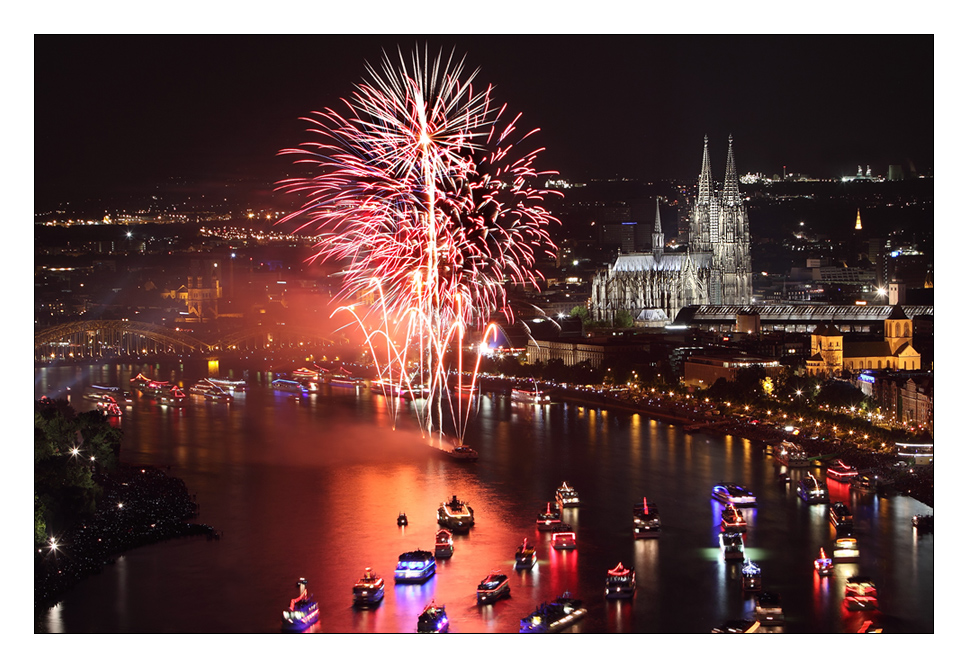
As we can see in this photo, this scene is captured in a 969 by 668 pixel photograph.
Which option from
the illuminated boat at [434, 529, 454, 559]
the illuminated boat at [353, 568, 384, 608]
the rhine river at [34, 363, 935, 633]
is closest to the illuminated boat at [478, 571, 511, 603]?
the rhine river at [34, 363, 935, 633]

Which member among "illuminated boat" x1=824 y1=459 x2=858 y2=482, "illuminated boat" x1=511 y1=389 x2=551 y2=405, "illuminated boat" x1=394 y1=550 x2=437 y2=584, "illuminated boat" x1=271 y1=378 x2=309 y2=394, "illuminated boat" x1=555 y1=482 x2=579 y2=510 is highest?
"illuminated boat" x1=271 y1=378 x2=309 y2=394

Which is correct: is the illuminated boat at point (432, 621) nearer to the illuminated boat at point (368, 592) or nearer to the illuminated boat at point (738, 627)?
Result: the illuminated boat at point (368, 592)

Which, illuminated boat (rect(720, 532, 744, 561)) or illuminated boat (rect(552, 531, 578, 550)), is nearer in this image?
illuminated boat (rect(720, 532, 744, 561))

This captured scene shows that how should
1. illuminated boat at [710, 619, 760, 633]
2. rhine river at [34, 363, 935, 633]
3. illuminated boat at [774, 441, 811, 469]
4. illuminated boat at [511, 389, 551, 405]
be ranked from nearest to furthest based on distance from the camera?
illuminated boat at [710, 619, 760, 633] < rhine river at [34, 363, 935, 633] < illuminated boat at [774, 441, 811, 469] < illuminated boat at [511, 389, 551, 405]

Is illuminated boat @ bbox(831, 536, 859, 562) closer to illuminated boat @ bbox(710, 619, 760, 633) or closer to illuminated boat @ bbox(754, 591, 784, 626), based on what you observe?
illuminated boat @ bbox(754, 591, 784, 626)

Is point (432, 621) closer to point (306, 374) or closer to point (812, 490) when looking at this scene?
point (812, 490)

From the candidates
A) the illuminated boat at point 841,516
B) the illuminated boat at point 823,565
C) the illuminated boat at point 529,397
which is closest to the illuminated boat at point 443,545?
the illuminated boat at point 823,565
